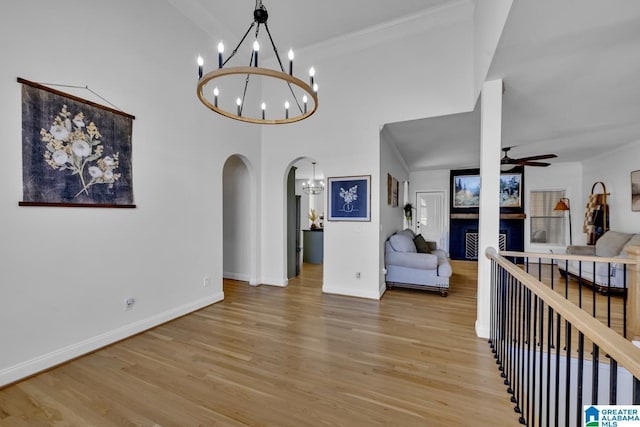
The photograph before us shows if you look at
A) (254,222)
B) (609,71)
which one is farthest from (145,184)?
(609,71)

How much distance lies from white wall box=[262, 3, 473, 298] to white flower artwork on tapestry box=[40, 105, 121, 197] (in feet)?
8.00

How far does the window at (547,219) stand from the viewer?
6.69m

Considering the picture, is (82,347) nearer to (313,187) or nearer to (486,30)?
(486,30)

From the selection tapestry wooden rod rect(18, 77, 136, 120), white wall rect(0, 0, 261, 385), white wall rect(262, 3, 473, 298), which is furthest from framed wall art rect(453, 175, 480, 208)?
tapestry wooden rod rect(18, 77, 136, 120)

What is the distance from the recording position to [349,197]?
4.17m

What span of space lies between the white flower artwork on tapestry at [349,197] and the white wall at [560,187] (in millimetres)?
5408

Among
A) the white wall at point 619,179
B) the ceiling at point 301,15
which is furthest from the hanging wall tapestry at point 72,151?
the white wall at point 619,179

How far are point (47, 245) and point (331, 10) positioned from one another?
389 centimetres

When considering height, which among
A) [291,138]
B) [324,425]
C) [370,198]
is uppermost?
[291,138]

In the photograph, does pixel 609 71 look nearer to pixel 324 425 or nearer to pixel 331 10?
pixel 331 10

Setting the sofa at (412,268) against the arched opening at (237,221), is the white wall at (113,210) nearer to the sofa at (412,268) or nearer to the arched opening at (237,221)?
the arched opening at (237,221)

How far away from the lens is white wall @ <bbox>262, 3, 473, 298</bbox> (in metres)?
3.53

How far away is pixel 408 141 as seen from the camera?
4.85m

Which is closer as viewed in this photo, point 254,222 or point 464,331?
point 464,331
